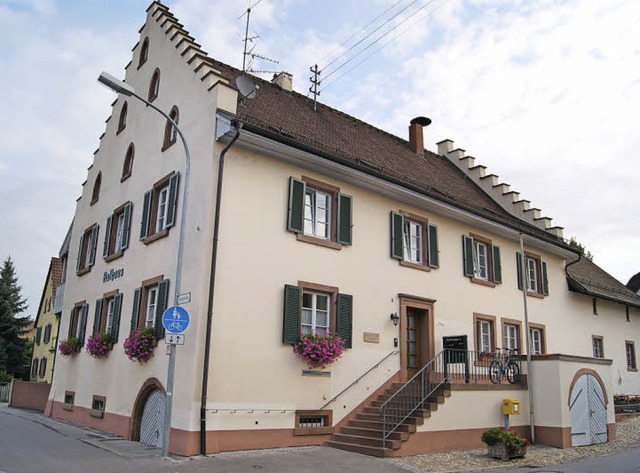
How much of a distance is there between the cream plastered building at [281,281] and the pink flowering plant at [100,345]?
224 mm

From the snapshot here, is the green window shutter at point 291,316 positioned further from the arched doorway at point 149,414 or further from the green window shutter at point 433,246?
the green window shutter at point 433,246

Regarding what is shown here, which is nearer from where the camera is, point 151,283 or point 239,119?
point 239,119

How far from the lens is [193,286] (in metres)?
13.3

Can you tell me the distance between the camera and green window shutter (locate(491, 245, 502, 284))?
20656 mm

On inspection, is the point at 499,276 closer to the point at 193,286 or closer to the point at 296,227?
the point at 296,227

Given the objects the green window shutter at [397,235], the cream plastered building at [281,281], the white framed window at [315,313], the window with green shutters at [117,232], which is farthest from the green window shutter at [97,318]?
the green window shutter at [397,235]

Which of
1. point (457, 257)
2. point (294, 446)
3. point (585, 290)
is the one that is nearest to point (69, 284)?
point (294, 446)

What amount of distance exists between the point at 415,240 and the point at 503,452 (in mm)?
6772

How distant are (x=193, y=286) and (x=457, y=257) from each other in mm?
9426

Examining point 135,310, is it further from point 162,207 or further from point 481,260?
point 481,260

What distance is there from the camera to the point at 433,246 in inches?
730

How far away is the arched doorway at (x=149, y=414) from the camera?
14273 millimetres

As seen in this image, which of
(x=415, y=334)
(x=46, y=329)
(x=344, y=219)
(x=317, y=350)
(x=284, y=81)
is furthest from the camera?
(x=46, y=329)

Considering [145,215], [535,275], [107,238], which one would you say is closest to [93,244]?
[107,238]
